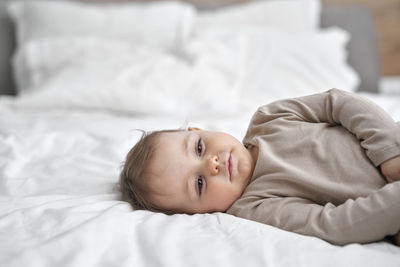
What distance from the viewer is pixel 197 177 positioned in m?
0.93

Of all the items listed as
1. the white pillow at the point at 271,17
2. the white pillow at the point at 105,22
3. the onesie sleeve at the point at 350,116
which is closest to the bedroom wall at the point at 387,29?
the white pillow at the point at 271,17

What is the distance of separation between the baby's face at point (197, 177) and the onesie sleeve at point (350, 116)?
16 centimetres

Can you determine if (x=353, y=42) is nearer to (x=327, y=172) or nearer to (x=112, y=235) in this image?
(x=327, y=172)

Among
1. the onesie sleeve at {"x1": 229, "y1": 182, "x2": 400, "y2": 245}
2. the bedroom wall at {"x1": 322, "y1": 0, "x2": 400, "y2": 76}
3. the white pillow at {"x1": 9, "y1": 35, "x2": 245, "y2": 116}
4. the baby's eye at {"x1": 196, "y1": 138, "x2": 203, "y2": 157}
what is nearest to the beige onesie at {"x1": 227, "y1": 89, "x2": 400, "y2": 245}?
the onesie sleeve at {"x1": 229, "y1": 182, "x2": 400, "y2": 245}

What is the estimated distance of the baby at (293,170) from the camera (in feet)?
2.45

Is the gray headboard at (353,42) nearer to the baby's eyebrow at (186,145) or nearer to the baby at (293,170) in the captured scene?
the baby at (293,170)

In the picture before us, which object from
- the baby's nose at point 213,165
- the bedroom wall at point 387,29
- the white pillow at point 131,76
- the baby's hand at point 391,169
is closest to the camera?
the baby's hand at point 391,169

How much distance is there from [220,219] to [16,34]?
2023 millimetres

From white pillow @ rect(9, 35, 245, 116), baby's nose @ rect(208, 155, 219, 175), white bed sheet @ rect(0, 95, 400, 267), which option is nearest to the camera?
white bed sheet @ rect(0, 95, 400, 267)

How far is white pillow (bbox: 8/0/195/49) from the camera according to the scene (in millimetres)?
2098

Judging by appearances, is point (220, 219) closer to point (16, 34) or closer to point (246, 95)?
point (246, 95)

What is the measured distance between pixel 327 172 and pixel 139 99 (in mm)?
1027

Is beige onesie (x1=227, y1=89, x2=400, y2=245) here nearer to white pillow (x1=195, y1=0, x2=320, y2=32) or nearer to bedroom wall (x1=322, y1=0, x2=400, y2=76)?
white pillow (x1=195, y1=0, x2=320, y2=32)

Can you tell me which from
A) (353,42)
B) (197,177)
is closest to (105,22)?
(353,42)
